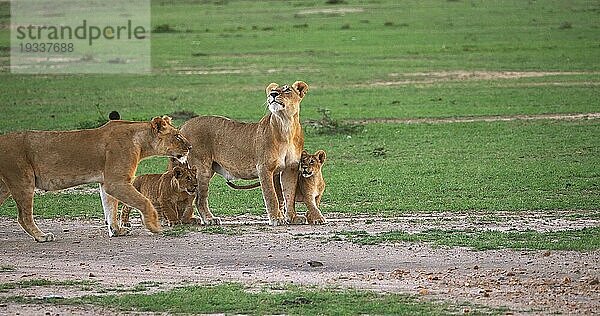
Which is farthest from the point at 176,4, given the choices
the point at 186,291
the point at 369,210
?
the point at 186,291

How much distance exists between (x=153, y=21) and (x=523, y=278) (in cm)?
4196

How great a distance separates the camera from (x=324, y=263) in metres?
9.70

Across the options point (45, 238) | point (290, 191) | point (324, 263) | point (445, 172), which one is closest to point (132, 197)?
point (45, 238)

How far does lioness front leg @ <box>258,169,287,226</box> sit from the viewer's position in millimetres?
11781

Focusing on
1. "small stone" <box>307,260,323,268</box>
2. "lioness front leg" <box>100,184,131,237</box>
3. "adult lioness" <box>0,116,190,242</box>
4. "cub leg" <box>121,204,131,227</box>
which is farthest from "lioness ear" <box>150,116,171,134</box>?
"small stone" <box>307,260,323,268</box>

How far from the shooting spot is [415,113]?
70.9 ft

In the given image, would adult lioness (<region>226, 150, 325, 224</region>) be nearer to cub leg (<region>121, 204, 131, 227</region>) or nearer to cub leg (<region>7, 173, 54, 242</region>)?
cub leg (<region>121, 204, 131, 227</region>)

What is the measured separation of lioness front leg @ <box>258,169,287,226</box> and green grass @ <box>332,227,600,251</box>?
0.99 meters

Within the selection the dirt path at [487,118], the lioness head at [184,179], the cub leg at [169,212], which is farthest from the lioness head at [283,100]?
the dirt path at [487,118]

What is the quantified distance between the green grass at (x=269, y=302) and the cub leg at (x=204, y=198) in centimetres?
327

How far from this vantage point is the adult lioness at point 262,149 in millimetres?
11844

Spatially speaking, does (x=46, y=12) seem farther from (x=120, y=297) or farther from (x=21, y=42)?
(x=120, y=297)

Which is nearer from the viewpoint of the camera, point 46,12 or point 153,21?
point 153,21

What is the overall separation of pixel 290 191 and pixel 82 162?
6.59 ft
